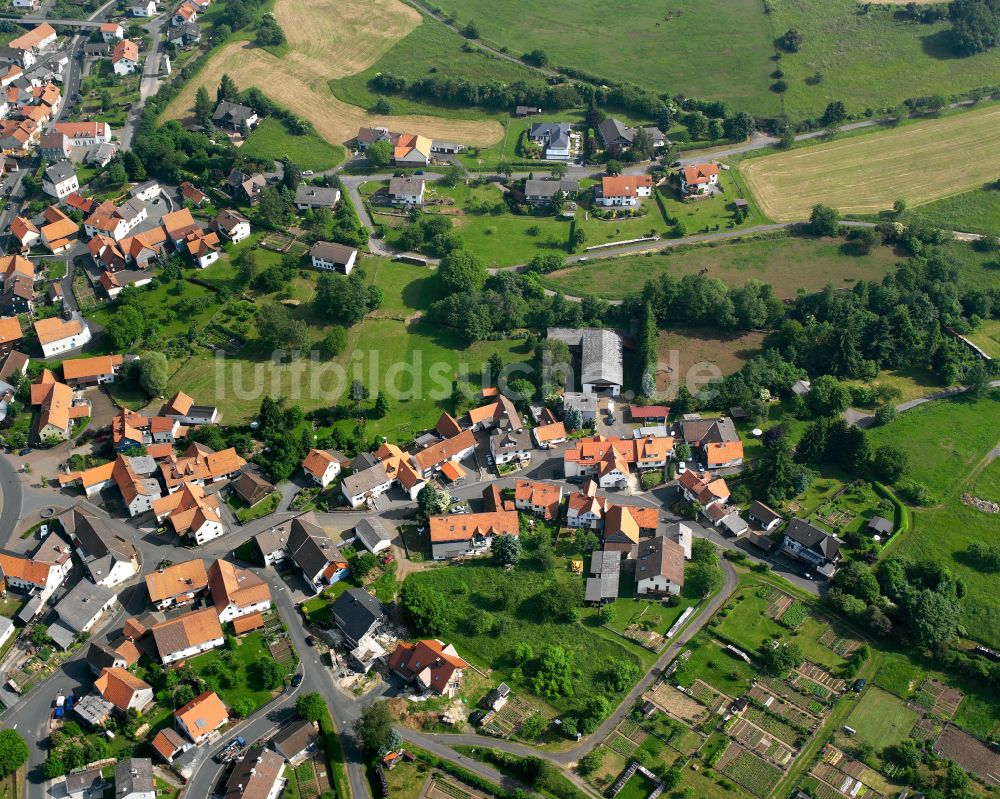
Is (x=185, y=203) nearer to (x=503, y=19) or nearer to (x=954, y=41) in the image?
(x=503, y=19)

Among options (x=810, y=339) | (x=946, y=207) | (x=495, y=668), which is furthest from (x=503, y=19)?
(x=495, y=668)

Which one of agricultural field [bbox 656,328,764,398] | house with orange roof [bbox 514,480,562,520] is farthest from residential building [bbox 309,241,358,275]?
house with orange roof [bbox 514,480,562,520]

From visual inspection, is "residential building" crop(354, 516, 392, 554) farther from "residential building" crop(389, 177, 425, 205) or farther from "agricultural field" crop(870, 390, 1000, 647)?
"residential building" crop(389, 177, 425, 205)

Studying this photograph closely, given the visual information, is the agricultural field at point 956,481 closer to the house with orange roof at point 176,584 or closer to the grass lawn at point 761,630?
the grass lawn at point 761,630

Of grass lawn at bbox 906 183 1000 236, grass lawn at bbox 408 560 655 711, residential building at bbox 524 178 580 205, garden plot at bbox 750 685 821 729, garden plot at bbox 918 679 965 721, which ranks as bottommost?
grass lawn at bbox 408 560 655 711

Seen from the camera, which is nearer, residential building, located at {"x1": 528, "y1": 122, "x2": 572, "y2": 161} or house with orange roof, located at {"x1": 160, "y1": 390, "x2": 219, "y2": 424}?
house with orange roof, located at {"x1": 160, "y1": 390, "x2": 219, "y2": 424}

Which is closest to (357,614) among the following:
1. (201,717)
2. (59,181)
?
(201,717)

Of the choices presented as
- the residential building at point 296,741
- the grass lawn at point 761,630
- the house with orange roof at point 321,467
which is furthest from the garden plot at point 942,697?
the house with orange roof at point 321,467
